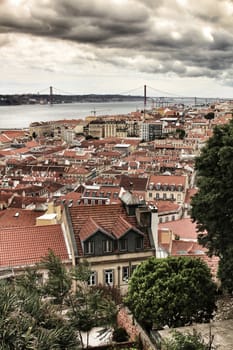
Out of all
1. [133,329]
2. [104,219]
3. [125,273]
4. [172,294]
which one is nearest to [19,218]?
[104,219]

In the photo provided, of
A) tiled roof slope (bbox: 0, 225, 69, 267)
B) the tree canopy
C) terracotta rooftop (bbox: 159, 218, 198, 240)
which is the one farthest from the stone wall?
terracotta rooftop (bbox: 159, 218, 198, 240)

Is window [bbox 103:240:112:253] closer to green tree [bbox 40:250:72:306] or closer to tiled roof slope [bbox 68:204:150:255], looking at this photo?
tiled roof slope [bbox 68:204:150:255]

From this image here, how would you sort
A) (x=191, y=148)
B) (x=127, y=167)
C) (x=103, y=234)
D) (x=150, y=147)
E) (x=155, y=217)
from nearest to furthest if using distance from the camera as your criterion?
(x=103, y=234), (x=155, y=217), (x=127, y=167), (x=191, y=148), (x=150, y=147)

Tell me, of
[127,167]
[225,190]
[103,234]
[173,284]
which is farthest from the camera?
[127,167]

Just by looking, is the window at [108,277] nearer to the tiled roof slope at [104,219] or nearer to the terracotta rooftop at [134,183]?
the tiled roof slope at [104,219]

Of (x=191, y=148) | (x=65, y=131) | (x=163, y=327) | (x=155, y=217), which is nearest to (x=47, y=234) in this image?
(x=155, y=217)

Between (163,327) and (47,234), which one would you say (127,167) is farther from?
(163,327)

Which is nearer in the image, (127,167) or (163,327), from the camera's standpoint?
(163,327)

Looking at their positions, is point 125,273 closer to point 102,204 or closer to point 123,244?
point 123,244
